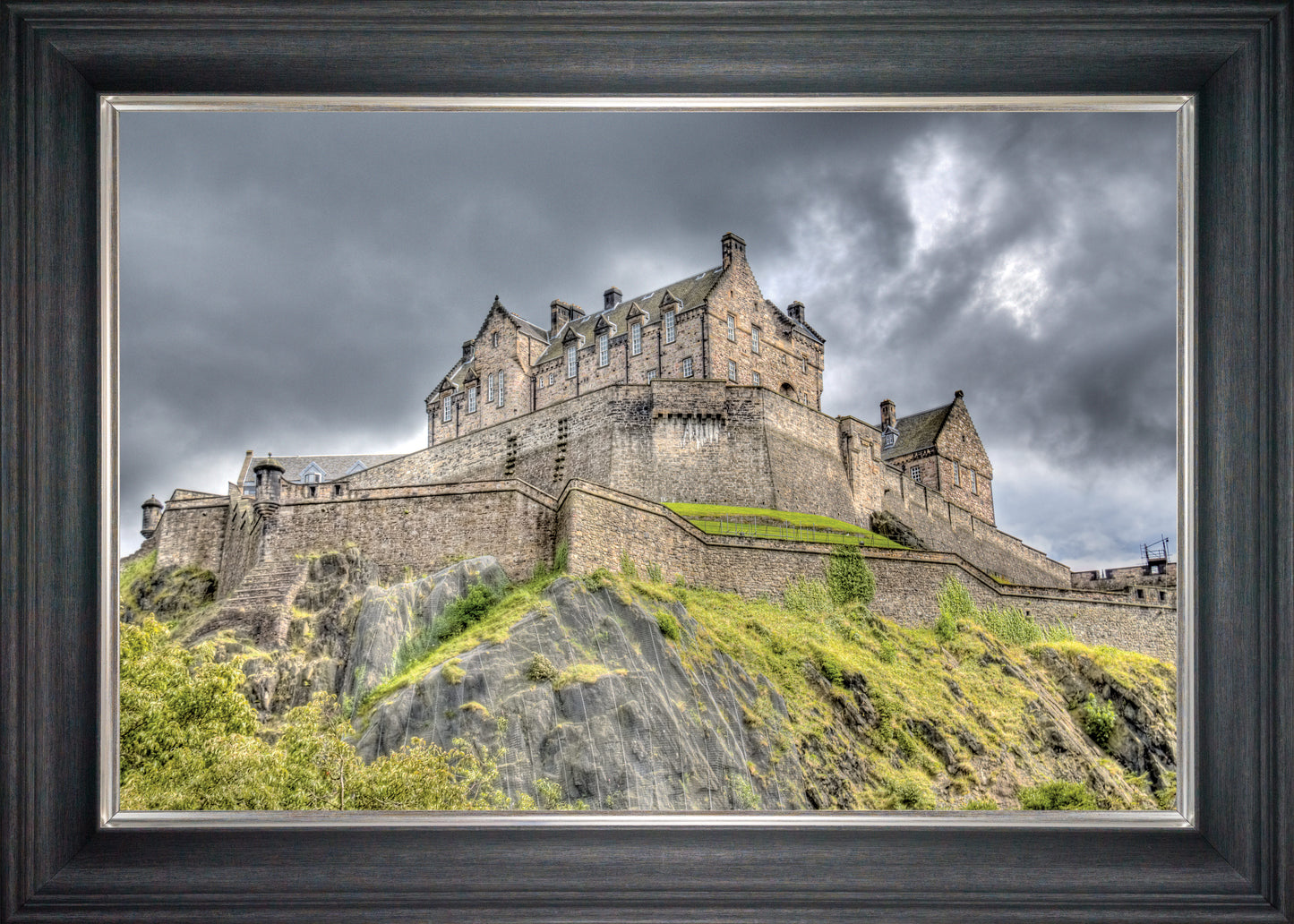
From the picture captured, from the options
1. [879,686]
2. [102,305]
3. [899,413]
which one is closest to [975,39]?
[102,305]

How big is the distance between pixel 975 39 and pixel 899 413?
160 inches

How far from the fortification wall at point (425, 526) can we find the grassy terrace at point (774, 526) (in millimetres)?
2048

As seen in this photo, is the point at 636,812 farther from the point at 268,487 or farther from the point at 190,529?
the point at 268,487

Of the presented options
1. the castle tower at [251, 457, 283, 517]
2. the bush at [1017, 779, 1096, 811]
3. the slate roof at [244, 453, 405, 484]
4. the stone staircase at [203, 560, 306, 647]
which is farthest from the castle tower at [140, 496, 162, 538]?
the bush at [1017, 779, 1096, 811]

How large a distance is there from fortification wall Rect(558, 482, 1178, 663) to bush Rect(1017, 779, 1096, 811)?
2.46m

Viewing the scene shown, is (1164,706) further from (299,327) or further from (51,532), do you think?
(299,327)

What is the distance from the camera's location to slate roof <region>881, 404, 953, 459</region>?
239 inches

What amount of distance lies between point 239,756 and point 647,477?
8.79 metres

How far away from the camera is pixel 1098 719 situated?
5.34 metres

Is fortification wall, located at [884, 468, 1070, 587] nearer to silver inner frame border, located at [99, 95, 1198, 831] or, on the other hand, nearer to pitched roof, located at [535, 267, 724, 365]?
pitched roof, located at [535, 267, 724, 365]

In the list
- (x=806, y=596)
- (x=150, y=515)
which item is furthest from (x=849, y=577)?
(x=150, y=515)

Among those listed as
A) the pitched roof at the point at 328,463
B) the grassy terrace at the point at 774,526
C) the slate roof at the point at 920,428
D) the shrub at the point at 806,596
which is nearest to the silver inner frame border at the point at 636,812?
the pitched roof at the point at 328,463

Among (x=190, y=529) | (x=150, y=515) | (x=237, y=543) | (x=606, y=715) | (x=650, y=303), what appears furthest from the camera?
(x=237, y=543)

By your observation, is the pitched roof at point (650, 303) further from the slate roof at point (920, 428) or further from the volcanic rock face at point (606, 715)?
the volcanic rock face at point (606, 715)
